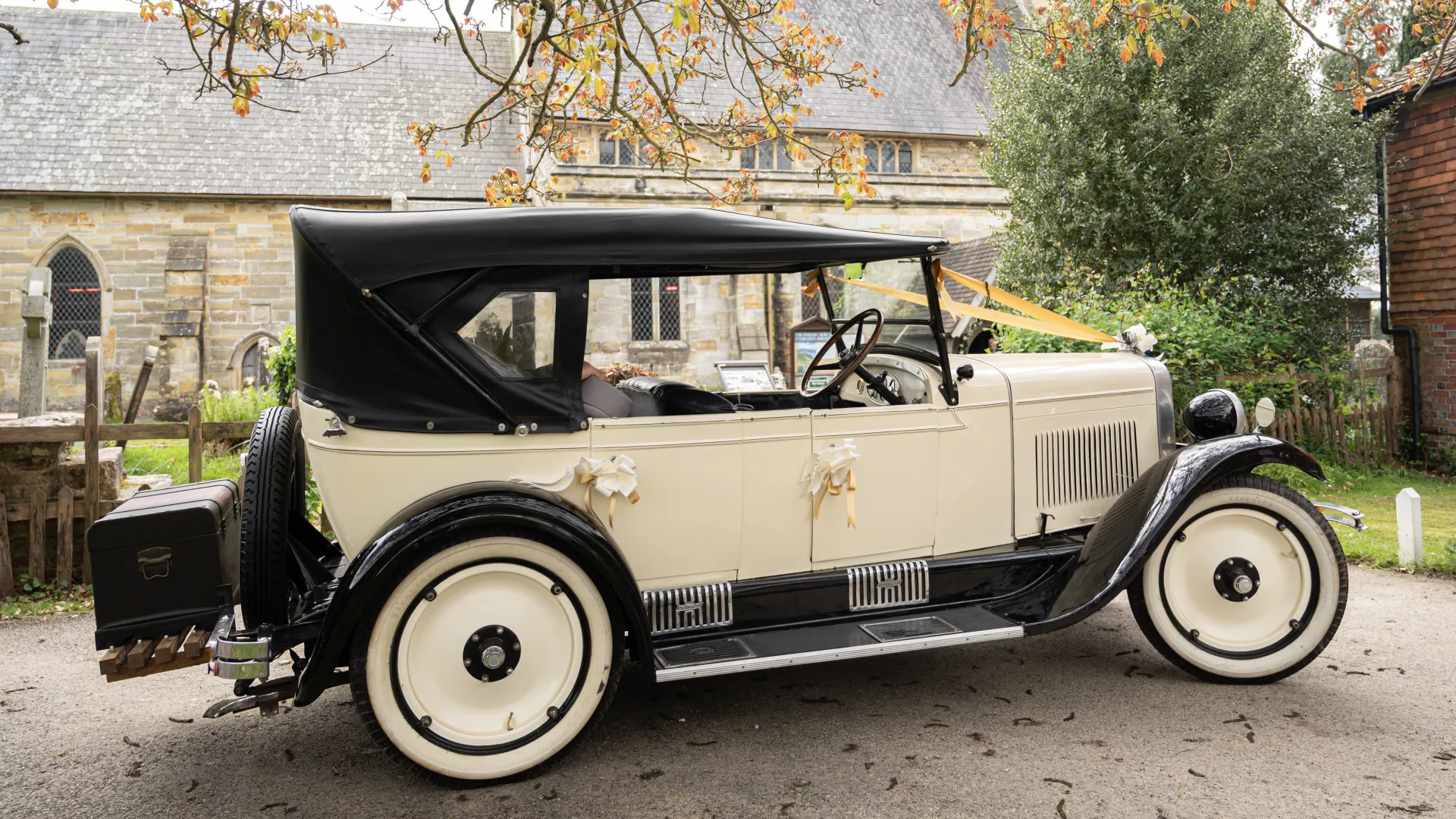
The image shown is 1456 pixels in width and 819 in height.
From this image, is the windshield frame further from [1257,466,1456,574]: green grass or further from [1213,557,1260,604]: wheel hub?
[1257,466,1456,574]: green grass

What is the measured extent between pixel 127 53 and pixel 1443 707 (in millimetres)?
27633

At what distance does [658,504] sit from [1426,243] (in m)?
12.4

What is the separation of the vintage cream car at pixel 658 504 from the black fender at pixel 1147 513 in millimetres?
14

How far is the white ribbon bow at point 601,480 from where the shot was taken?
3406 mm

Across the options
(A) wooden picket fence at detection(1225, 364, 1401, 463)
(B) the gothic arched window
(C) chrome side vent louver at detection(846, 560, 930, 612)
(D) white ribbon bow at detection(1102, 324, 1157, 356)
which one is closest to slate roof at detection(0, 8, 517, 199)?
(B) the gothic arched window

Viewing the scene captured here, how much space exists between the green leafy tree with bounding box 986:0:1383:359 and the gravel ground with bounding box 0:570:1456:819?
312 inches

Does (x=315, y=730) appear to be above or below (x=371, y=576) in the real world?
below

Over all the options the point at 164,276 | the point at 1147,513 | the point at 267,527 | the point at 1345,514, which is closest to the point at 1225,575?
the point at 1147,513

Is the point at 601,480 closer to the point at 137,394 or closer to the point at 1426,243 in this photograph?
the point at 137,394

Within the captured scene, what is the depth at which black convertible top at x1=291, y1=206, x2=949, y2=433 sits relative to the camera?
330 cm

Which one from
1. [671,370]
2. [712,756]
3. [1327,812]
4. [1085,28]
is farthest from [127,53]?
[1327,812]

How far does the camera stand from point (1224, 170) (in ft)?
36.8

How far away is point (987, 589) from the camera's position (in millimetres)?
4090

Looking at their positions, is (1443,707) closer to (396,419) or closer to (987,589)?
(987,589)
